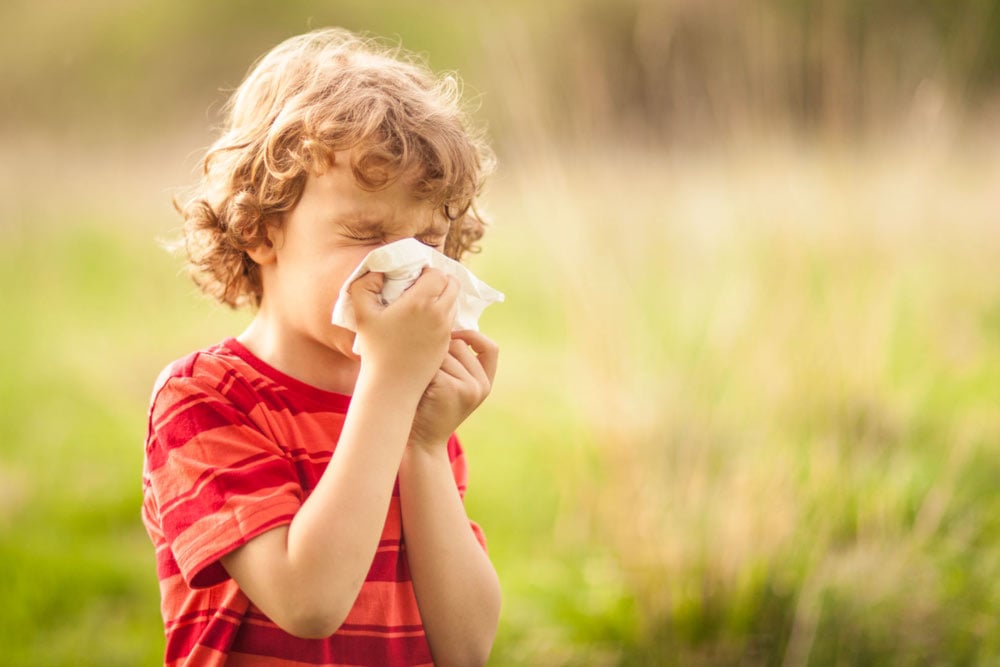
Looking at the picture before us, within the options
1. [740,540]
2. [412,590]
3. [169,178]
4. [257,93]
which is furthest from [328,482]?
[169,178]

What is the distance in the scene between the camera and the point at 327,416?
1.83 m

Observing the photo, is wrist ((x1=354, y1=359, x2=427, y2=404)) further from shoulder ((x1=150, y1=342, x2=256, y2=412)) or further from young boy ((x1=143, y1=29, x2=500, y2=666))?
shoulder ((x1=150, y1=342, x2=256, y2=412))

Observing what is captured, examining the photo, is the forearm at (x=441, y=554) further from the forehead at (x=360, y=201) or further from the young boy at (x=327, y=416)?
the forehead at (x=360, y=201)

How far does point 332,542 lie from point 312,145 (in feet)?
2.15

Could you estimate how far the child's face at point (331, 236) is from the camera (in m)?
1.75

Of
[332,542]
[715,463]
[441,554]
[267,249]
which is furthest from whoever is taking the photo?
[715,463]

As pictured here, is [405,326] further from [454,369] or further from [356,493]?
[356,493]

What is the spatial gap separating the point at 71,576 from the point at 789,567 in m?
2.53

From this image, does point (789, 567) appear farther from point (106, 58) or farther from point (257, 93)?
point (106, 58)

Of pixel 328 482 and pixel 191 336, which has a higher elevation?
pixel 191 336

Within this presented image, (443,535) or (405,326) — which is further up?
(405,326)

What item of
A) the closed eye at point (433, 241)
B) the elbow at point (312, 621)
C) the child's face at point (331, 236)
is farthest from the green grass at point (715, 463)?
the elbow at point (312, 621)

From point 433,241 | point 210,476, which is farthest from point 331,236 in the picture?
point 210,476

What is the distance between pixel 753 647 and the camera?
127 inches
